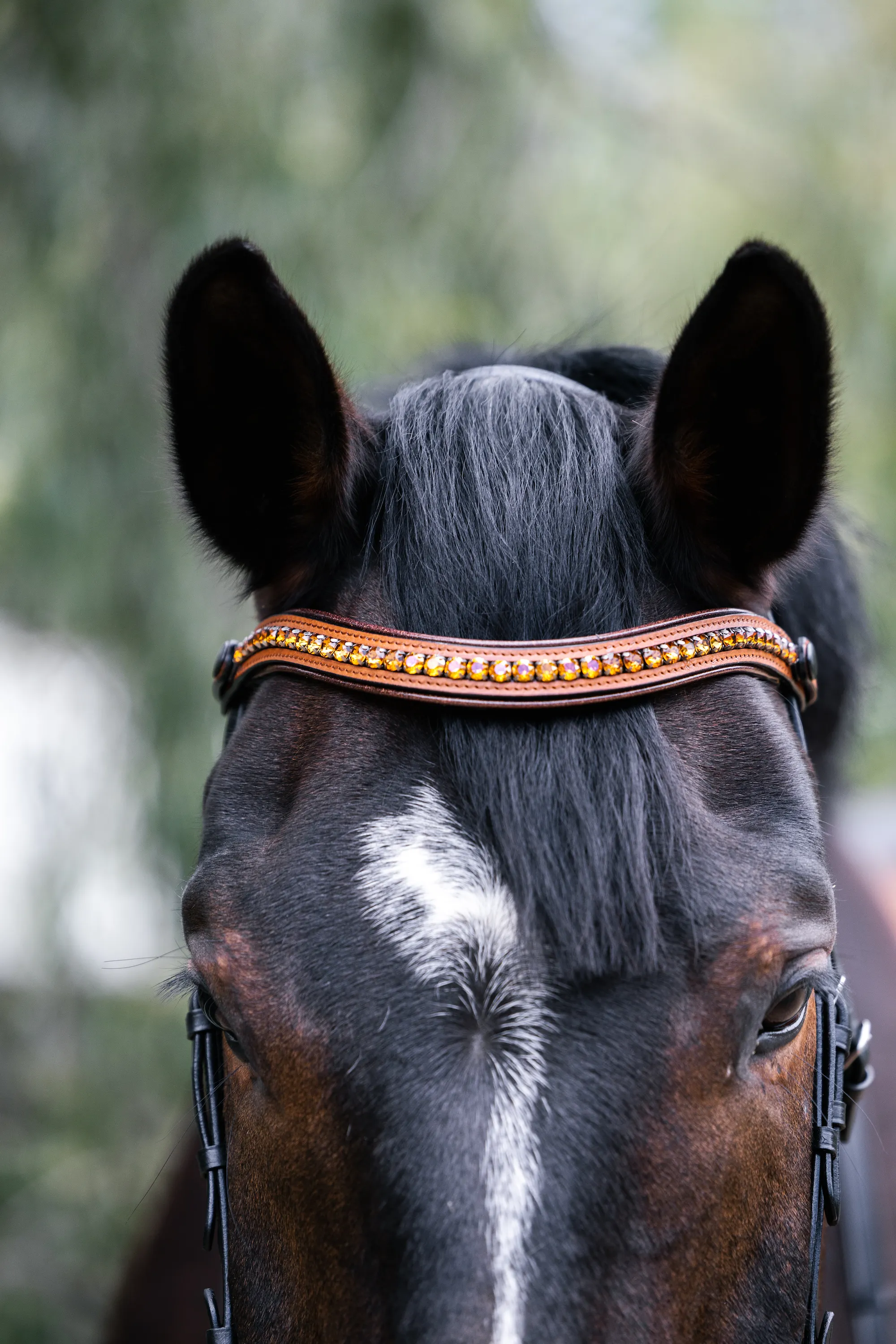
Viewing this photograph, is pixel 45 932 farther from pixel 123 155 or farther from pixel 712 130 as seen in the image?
pixel 712 130

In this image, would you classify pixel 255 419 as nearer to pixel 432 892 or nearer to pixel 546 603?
pixel 546 603

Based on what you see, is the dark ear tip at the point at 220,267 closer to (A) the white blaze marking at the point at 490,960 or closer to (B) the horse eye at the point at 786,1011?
(A) the white blaze marking at the point at 490,960

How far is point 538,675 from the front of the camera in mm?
1279

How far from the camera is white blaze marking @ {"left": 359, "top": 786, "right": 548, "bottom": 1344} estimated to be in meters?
1.05

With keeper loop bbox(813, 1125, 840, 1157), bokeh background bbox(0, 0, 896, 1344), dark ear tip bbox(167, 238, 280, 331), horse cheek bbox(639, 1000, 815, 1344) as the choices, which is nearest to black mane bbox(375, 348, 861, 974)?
horse cheek bbox(639, 1000, 815, 1344)

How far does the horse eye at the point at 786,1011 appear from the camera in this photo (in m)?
1.27

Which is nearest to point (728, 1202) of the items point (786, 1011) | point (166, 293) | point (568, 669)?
point (786, 1011)

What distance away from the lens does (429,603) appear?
1381 millimetres

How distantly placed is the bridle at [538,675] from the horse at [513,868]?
0.8 inches

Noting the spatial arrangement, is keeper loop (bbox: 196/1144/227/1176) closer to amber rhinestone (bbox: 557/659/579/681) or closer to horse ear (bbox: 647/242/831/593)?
amber rhinestone (bbox: 557/659/579/681)

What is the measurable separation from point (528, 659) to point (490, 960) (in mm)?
329

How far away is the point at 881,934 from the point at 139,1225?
342cm

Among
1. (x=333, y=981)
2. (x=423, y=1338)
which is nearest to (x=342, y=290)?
(x=333, y=981)

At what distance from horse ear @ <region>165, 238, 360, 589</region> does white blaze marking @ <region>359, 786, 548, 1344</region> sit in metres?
0.45
